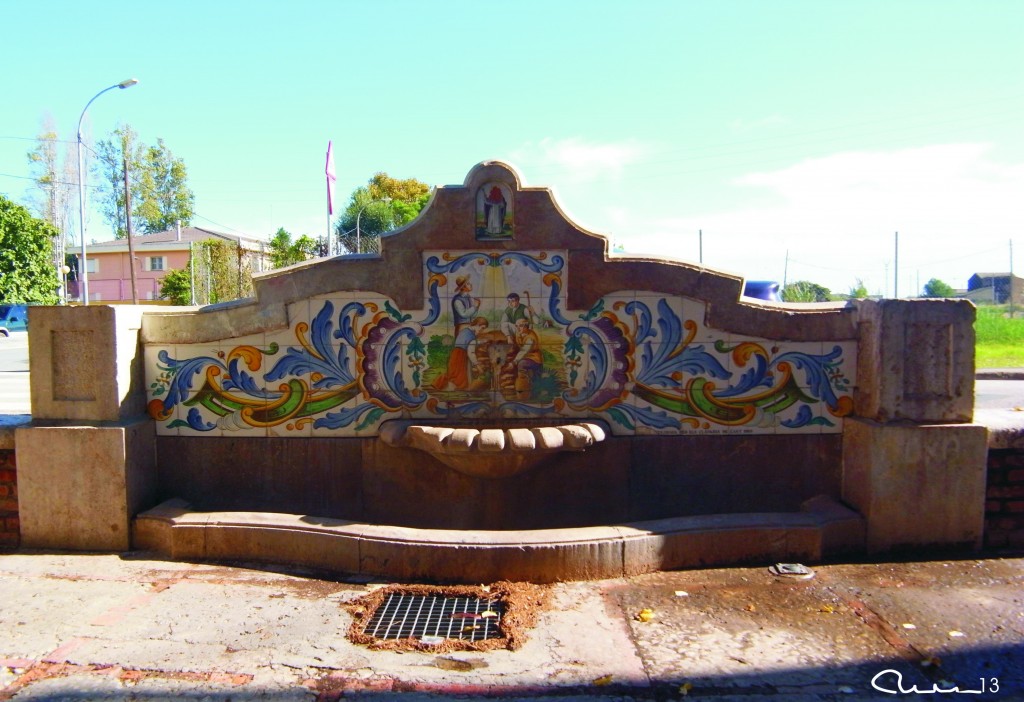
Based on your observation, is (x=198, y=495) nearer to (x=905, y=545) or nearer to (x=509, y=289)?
(x=509, y=289)

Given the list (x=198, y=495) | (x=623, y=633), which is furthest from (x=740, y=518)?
(x=198, y=495)

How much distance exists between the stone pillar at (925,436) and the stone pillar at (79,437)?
5.54 meters

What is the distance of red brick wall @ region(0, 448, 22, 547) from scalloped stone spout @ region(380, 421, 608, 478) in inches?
110

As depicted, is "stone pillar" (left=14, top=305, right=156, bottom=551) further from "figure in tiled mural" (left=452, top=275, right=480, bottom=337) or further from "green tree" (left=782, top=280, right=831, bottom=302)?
"green tree" (left=782, top=280, right=831, bottom=302)

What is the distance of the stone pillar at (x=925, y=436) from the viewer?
5520mm

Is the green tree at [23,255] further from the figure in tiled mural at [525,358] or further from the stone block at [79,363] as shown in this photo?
the figure in tiled mural at [525,358]

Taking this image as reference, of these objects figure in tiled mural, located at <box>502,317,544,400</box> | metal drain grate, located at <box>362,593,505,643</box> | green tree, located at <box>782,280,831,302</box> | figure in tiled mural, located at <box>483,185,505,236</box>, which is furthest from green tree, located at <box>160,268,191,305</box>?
metal drain grate, located at <box>362,593,505,643</box>

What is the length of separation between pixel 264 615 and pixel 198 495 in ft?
6.54

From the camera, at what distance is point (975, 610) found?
4.68m

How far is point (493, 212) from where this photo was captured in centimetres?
604

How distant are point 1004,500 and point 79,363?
6985 mm

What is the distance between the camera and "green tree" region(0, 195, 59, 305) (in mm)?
34188

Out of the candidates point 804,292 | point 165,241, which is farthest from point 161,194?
point 804,292
